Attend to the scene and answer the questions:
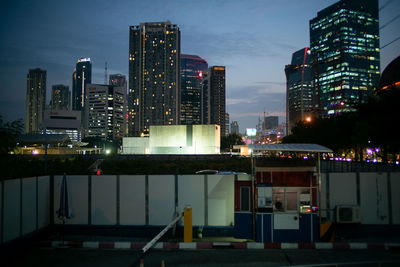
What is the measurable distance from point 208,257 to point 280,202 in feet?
11.5

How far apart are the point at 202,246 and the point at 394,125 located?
16.6m

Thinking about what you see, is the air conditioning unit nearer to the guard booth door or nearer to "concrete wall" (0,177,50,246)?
the guard booth door

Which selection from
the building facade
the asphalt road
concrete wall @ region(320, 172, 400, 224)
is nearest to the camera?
the asphalt road

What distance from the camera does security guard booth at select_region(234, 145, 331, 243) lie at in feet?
36.1

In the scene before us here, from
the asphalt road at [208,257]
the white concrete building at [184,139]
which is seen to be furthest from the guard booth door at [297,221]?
the white concrete building at [184,139]

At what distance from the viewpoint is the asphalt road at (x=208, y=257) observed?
30.2ft

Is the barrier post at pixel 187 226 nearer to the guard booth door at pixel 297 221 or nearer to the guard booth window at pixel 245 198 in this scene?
the guard booth window at pixel 245 198

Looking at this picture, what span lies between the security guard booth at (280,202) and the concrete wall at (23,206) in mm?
7832

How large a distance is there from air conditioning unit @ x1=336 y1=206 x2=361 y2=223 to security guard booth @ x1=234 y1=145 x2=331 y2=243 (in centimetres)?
105

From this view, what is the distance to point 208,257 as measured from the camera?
9.84 m

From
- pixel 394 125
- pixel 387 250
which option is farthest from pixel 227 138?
pixel 387 250

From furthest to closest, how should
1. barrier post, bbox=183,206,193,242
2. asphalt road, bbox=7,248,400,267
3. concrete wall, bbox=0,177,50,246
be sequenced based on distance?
barrier post, bbox=183,206,193,242, concrete wall, bbox=0,177,50,246, asphalt road, bbox=7,248,400,267

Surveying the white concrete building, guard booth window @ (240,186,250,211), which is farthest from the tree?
the white concrete building

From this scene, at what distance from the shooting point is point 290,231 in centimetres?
1101
